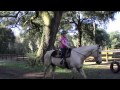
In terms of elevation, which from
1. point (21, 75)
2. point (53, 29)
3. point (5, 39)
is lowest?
point (21, 75)

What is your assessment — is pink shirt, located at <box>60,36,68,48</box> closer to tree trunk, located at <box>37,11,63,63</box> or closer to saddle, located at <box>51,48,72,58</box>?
saddle, located at <box>51,48,72,58</box>

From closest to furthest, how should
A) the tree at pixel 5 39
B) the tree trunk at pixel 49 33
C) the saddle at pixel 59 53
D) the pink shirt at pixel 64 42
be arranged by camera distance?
the pink shirt at pixel 64 42
the saddle at pixel 59 53
the tree trunk at pixel 49 33
the tree at pixel 5 39

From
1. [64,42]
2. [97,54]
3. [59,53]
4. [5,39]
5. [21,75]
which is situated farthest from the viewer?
[5,39]

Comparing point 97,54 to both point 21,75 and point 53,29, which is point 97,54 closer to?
point 21,75

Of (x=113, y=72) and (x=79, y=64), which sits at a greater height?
(x=79, y=64)

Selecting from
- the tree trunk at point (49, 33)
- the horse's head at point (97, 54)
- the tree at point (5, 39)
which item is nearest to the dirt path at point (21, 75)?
the horse's head at point (97, 54)

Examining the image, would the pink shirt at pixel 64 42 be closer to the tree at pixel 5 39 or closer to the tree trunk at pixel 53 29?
the tree trunk at pixel 53 29

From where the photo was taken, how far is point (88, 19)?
84.6 ft

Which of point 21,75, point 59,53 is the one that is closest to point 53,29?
point 21,75

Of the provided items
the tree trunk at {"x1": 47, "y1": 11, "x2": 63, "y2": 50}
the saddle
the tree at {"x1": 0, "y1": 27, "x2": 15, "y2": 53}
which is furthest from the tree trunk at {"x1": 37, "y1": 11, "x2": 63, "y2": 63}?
the tree at {"x1": 0, "y1": 27, "x2": 15, "y2": 53}

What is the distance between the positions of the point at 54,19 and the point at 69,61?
20.5 ft

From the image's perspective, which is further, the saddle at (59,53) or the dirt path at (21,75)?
the dirt path at (21,75)
